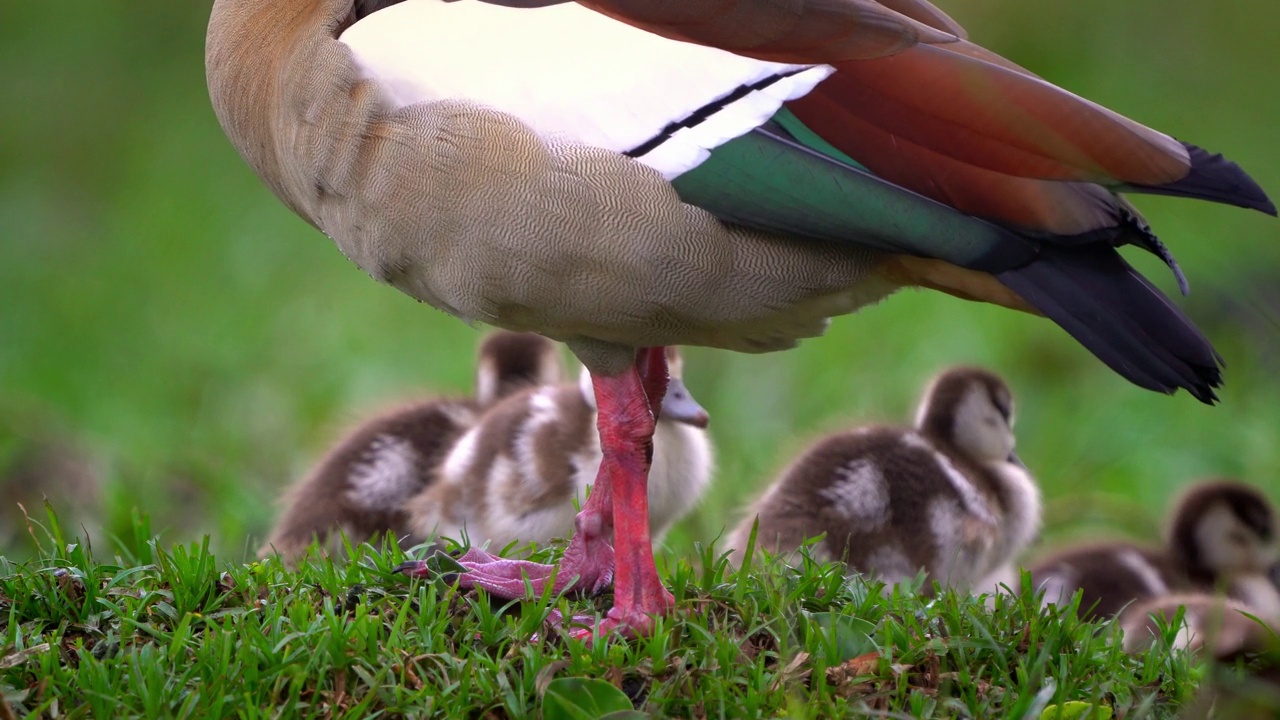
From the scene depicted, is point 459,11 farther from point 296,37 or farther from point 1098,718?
point 1098,718

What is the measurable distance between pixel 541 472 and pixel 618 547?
5.58ft

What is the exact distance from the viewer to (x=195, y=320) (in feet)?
31.8

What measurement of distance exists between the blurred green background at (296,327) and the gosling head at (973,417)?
1.29 feet

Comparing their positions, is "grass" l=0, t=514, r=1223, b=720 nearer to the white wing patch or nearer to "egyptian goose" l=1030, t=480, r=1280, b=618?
the white wing patch

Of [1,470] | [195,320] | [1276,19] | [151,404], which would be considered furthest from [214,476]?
[1276,19]

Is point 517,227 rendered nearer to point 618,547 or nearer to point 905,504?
point 618,547

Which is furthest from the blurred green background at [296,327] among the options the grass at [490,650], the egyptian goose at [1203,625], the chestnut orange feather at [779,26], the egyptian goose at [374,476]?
the chestnut orange feather at [779,26]

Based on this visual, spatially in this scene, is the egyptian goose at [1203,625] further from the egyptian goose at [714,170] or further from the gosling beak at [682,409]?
the gosling beak at [682,409]

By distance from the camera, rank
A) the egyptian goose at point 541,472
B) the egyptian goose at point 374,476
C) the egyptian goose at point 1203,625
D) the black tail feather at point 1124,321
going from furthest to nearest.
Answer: the egyptian goose at point 374,476
the egyptian goose at point 541,472
the egyptian goose at point 1203,625
the black tail feather at point 1124,321

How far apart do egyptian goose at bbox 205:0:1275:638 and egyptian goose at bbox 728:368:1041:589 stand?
164cm

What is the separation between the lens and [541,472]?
17.0 ft

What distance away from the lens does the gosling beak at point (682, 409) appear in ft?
16.4

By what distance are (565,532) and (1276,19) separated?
11.2 m

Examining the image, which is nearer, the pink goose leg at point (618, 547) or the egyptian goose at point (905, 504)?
the pink goose leg at point (618, 547)
